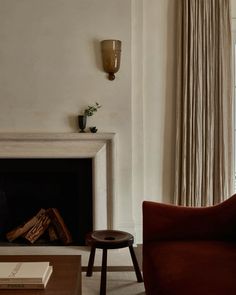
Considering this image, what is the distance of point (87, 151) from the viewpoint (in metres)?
3.68

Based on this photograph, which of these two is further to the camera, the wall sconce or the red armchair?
the wall sconce

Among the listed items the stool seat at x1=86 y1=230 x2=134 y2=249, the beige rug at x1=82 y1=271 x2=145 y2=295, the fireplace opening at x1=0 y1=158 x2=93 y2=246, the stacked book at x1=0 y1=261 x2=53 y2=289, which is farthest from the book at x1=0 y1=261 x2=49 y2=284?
the fireplace opening at x1=0 y1=158 x2=93 y2=246

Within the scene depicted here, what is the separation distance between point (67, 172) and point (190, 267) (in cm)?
201

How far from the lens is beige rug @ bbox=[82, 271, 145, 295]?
9.29 feet

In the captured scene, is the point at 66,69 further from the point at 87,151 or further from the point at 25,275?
the point at 25,275

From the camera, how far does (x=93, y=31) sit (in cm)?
367

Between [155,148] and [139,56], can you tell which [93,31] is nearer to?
[139,56]

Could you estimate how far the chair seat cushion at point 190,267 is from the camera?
181cm

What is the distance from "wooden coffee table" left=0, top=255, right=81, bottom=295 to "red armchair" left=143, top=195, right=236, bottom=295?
1.30ft

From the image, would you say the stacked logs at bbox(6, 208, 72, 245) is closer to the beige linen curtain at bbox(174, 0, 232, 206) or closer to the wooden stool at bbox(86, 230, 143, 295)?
the wooden stool at bbox(86, 230, 143, 295)

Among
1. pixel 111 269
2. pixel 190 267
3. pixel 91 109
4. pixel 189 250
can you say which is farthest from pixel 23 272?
pixel 91 109

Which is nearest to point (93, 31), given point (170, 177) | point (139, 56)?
point (139, 56)

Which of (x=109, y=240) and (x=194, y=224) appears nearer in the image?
(x=194, y=224)

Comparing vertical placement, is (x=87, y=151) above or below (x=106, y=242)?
above
